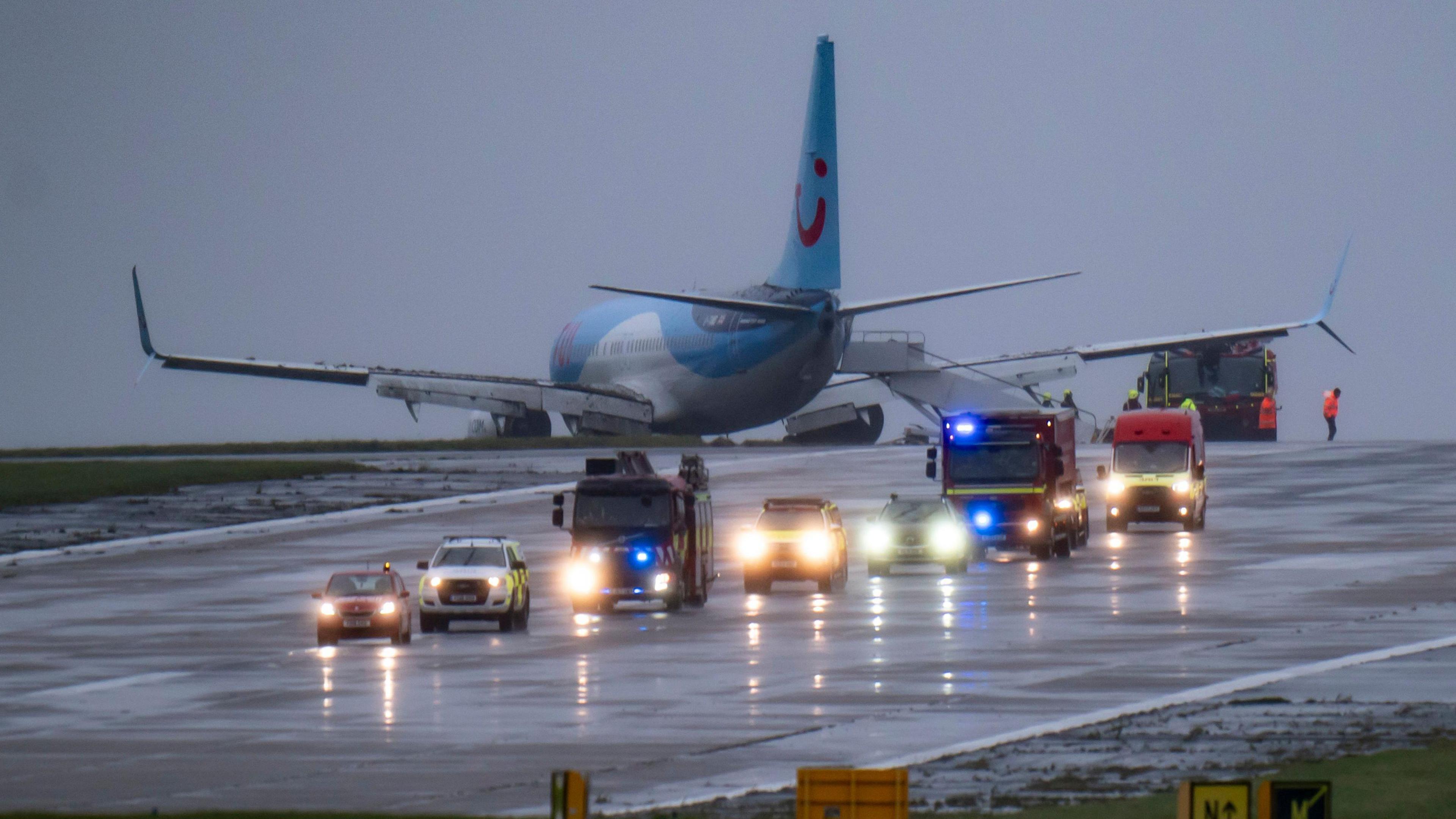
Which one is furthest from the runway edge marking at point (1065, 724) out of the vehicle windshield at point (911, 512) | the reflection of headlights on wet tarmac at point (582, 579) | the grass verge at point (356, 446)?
the grass verge at point (356, 446)

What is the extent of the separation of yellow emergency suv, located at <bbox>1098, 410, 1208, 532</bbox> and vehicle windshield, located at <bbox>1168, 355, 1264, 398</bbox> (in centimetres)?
3056

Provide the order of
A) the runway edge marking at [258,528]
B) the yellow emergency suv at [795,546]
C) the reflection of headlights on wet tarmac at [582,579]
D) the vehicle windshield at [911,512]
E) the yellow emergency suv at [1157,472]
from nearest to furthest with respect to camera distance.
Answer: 1. the reflection of headlights on wet tarmac at [582,579]
2. the yellow emergency suv at [795,546]
3. the vehicle windshield at [911,512]
4. the runway edge marking at [258,528]
5. the yellow emergency suv at [1157,472]

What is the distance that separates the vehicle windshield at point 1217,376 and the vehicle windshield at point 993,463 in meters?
37.8

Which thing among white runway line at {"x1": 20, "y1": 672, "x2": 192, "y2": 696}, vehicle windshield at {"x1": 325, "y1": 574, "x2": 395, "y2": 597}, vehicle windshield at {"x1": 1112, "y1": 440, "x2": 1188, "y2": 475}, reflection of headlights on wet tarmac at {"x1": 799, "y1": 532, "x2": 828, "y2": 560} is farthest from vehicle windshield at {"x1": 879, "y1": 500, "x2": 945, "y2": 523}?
white runway line at {"x1": 20, "y1": 672, "x2": 192, "y2": 696}

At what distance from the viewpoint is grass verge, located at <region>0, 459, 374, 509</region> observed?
66.1 meters

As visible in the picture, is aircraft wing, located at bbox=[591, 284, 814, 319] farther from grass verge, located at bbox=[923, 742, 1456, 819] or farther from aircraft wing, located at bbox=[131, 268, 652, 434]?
grass verge, located at bbox=[923, 742, 1456, 819]

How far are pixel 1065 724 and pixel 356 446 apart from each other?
74286mm

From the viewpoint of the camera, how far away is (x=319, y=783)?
1920cm

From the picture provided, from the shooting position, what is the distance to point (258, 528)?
57.6 metres

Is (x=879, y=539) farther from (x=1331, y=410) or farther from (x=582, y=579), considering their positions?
(x=1331, y=410)

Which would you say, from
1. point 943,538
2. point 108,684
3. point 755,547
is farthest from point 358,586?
point 943,538

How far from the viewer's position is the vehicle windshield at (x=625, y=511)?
131ft

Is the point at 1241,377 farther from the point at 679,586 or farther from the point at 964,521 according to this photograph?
the point at 679,586

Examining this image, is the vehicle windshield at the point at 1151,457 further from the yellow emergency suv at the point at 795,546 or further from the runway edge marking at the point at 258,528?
the yellow emergency suv at the point at 795,546
